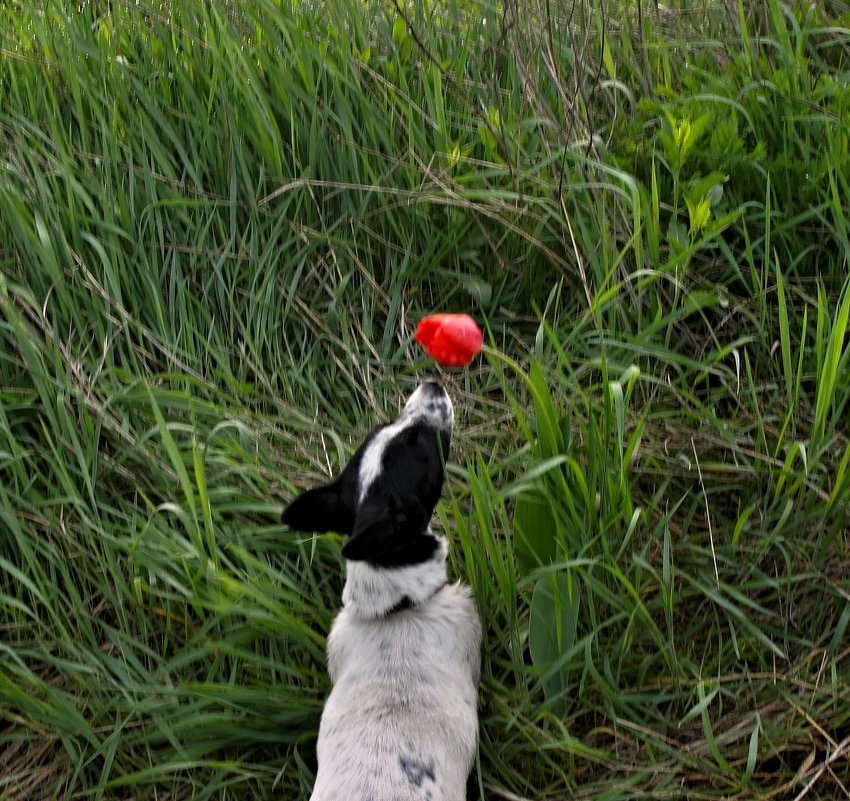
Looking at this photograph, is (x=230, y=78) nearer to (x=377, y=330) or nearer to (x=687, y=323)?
(x=377, y=330)

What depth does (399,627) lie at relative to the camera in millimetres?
2418

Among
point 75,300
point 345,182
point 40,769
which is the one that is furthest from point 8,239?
point 40,769

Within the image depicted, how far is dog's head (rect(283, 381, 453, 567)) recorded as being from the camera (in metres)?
2.35

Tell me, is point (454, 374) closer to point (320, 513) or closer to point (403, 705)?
point (320, 513)

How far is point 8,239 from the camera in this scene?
125 inches

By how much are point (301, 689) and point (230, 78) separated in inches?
86.1

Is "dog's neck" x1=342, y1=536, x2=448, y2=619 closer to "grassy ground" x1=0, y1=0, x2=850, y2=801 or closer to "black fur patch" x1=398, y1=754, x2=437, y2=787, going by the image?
"grassy ground" x1=0, y1=0, x2=850, y2=801

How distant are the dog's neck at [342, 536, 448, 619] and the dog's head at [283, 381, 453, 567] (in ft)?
0.09

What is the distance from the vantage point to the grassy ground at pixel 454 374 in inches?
93.1

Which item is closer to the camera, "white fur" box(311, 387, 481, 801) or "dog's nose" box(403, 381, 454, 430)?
"white fur" box(311, 387, 481, 801)

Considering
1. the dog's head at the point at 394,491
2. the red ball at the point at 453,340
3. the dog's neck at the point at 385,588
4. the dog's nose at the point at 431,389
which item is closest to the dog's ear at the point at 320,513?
the dog's head at the point at 394,491

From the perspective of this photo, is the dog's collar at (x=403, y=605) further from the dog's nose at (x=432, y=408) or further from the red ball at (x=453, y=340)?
the red ball at (x=453, y=340)

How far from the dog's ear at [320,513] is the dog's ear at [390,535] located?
2.9 inches

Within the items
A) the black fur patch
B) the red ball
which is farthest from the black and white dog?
the red ball
